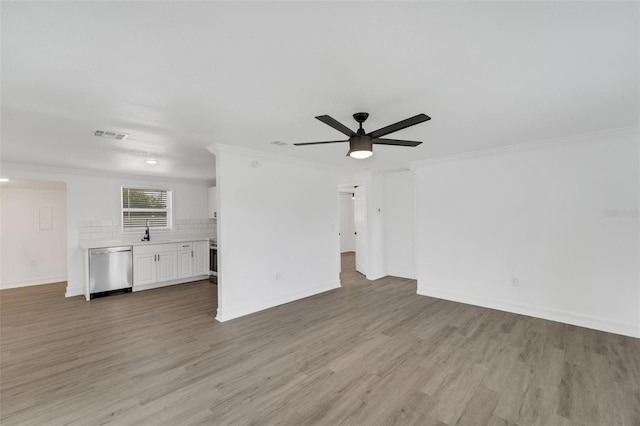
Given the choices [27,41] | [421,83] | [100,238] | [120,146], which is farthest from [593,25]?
[100,238]

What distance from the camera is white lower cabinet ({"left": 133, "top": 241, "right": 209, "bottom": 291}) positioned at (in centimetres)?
559

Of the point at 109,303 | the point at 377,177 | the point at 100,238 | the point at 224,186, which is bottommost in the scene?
the point at 109,303

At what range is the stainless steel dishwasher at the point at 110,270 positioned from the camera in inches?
202

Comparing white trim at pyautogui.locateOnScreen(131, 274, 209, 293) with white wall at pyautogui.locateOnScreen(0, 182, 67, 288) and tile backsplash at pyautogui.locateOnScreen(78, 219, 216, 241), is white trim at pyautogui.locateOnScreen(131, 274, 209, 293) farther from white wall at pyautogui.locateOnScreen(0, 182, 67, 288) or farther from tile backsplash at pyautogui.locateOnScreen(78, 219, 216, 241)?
white wall at pyautogui.locateOnScreen(0, 182, 67, 288)

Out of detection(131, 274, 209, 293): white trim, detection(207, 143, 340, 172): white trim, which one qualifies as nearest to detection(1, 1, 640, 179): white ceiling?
detection(207, 143, 340, 172): white trim

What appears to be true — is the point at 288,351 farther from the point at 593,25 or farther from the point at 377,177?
the point at 377,177

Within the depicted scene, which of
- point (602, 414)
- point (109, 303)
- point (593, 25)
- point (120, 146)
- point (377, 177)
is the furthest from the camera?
point (377, 177)

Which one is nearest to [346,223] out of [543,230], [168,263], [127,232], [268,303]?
[168,263]

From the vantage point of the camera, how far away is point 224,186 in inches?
153

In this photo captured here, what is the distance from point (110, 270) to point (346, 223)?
7.28 metres

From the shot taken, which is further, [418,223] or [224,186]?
[418,223]

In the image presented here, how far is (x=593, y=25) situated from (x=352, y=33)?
50.6 inches

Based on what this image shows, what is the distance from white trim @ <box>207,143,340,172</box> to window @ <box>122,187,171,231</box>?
3633 millimetres

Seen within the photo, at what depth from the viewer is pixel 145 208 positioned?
647 centimetres
